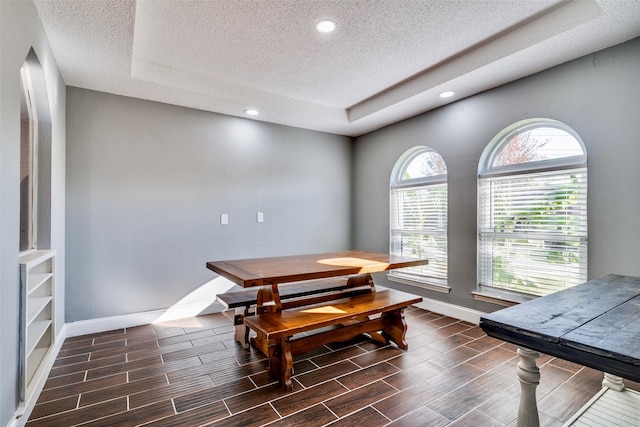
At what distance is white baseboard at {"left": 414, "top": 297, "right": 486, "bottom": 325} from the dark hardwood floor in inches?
16.1

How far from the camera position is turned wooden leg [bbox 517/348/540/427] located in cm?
129

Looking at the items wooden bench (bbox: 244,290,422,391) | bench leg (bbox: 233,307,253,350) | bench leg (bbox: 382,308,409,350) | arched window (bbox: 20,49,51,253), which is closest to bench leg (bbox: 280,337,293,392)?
wooden bench (bbox: 244,290,422,391)

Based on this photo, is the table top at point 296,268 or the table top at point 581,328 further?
the table top at point 296,268

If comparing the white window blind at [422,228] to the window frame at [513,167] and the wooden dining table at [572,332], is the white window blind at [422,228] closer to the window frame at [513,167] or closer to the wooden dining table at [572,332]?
the window frame at [513,167]

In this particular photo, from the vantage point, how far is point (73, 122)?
10.2ft

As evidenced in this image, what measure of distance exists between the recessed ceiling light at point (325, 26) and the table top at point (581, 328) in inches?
86.0

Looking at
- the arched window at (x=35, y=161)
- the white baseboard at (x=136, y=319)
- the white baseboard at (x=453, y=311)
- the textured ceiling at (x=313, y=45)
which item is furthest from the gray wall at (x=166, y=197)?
the white baseboard at (x=453, y=311)

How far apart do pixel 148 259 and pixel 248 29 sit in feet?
8.17

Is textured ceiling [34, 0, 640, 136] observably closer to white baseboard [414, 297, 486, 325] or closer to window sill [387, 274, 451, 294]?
window sill [387, 274, 451, 294]

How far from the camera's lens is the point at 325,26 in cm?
240

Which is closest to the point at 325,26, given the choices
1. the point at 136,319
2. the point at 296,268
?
the point at 296,268

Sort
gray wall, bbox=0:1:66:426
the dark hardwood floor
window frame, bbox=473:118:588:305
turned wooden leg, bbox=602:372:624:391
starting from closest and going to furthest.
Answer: gray wall, bbox=0:1:66:426 → the dark hardwood floor → turned wooden leg, bbox=602:372:624:391 → window frame, bbox=473:118:588:305

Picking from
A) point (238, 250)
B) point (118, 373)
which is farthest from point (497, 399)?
point (238, 250)

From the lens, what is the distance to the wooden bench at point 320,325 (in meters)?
2.14
